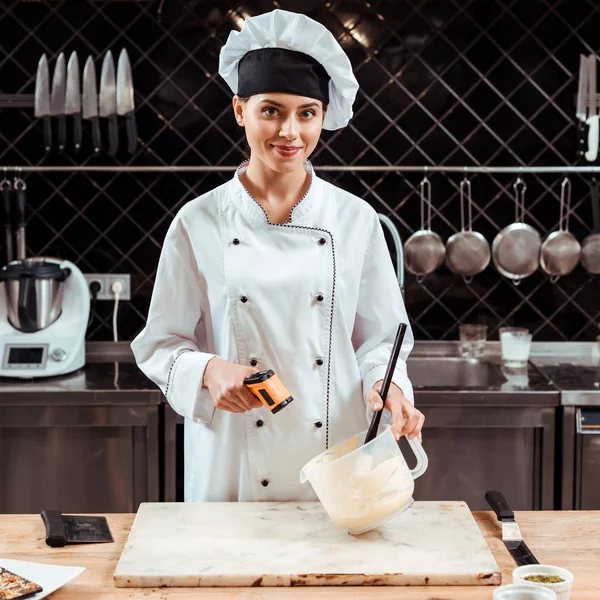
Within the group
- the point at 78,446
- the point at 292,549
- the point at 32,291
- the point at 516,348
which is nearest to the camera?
the point at 292,549

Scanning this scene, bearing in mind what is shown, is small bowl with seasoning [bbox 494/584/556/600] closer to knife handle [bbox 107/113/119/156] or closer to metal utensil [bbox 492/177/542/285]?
metal utensil [bbox 492/177/542/285]

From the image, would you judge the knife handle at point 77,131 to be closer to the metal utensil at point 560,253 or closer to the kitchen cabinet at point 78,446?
the kitchen cabinet at point 78,446

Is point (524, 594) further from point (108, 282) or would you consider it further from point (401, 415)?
point (108, 282)

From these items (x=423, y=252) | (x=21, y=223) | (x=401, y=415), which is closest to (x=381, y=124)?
(x=423, y=252)

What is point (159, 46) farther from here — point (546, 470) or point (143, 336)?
point (546, 470)

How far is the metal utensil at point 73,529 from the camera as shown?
4.91 ft

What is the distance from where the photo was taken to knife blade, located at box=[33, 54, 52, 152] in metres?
3.16

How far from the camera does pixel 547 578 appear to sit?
1278 millimetres

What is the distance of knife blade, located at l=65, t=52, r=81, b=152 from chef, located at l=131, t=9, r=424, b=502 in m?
1.45

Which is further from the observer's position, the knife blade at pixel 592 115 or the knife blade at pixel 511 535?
the knife blade at pixel 592 115

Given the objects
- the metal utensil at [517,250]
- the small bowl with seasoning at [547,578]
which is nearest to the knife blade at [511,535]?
the small bowl with seasoning at [547,578]

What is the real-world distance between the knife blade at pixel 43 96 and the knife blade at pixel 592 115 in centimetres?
189

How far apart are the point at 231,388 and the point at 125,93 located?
6.16 ft

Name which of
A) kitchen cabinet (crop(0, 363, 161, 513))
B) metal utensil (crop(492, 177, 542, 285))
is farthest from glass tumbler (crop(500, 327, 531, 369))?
kitchen cabinet (crop(0, 363, 161, 513))
